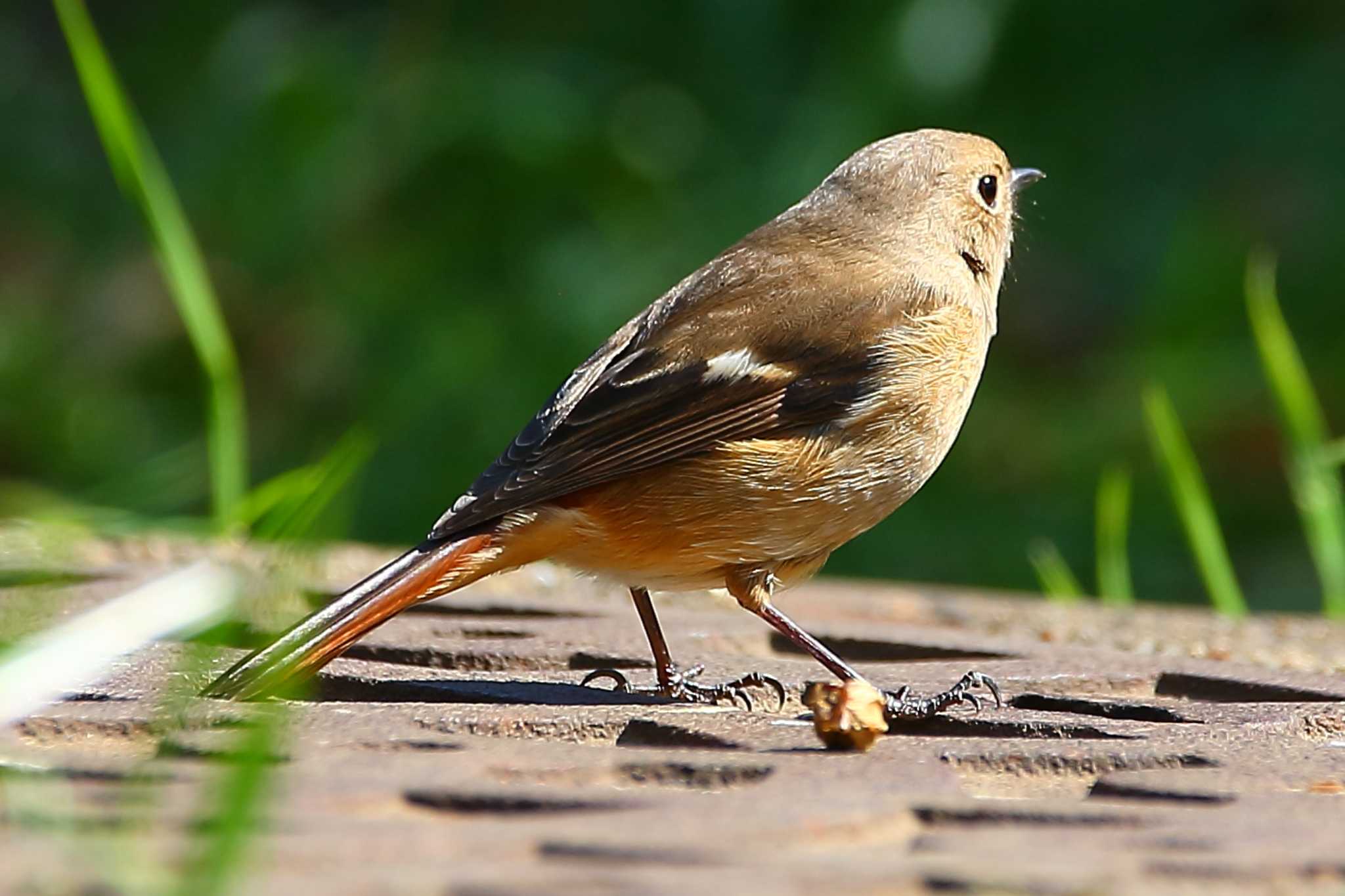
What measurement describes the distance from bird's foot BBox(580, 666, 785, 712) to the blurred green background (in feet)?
13.0

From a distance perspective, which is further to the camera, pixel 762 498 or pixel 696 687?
pixel 762 498

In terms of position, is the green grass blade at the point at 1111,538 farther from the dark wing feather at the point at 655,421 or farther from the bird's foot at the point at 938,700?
the bird's foot at the point at 938,700

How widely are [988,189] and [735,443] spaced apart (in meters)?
1.27

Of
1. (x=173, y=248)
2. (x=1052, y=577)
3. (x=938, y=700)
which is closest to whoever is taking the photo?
(x=938, y=700)

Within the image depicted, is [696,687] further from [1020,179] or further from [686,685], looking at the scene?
[1020,179]

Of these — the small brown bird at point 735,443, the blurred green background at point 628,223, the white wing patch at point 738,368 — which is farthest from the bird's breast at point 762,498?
the blurred green background at point 628,223

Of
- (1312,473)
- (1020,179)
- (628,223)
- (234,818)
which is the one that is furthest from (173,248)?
(628,223)

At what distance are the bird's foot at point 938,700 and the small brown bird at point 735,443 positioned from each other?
282mm

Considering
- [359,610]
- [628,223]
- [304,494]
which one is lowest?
[359,610]

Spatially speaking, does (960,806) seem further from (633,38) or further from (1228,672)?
(633,38)

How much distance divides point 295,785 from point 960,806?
2.35ft

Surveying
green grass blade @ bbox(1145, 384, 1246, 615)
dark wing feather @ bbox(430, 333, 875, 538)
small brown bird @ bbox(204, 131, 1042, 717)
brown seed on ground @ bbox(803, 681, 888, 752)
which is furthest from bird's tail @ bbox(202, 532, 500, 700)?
green grass blade @ bbox(1145, 384, 1246, 615)

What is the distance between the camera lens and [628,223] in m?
7.82

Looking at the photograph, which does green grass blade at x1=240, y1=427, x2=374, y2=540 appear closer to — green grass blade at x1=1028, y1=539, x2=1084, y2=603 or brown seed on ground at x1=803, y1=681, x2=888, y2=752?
brown seed on ground at x1=803, y1=681, x2=888, y2=752
